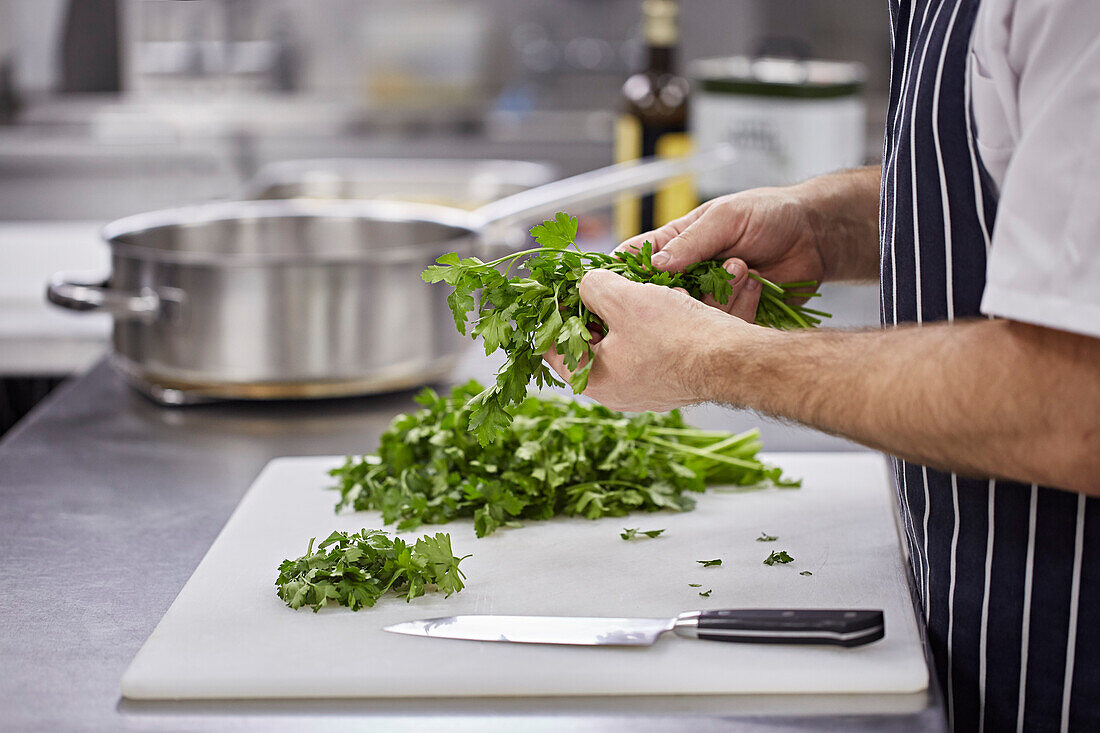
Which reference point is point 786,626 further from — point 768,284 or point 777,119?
point 777,119

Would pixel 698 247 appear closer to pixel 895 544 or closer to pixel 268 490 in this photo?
pixel 895 544

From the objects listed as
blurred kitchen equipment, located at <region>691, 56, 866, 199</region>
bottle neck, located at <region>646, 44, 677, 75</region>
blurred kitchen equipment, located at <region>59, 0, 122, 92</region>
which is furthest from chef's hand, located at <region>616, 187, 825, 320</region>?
blurred kitchen equipment, located at <region>59, 0, 122, 92</region>

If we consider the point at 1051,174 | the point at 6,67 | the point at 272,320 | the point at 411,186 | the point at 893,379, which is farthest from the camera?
the point at 6,67

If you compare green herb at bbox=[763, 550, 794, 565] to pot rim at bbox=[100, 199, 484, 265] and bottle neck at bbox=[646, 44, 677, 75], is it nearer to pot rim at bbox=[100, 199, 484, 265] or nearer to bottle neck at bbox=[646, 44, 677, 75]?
pot rim at bbox=[100, 199, 484, 265]

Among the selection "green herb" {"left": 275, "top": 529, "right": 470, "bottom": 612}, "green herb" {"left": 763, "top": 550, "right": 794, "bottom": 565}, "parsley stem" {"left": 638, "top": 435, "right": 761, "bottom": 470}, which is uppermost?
"parsley stem" {"left": 638, "top": 435, "right": 761, "bottom": 470}

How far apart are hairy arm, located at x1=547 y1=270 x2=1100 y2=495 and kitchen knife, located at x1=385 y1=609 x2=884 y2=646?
0.15m

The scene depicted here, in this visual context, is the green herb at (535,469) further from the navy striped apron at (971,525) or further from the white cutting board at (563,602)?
the navy striped apron at (971,525)

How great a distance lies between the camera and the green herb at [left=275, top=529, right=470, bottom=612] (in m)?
1.03

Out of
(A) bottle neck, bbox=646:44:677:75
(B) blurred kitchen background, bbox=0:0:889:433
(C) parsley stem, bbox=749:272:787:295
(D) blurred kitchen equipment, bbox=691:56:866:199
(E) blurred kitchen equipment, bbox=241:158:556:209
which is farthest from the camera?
(B) blurred kitchen background, bbox=0:0:889:433

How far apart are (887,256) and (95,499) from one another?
92 cm

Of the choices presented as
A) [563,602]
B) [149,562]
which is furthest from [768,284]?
[149,562]

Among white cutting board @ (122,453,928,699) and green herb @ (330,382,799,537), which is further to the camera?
green herb @ (330,382,799,537)

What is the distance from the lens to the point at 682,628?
37.6 inches

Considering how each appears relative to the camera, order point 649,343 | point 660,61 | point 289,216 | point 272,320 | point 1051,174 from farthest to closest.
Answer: point 660,61 → point 289,216 → point 272,320 → point 649,343 → point 1051,174
